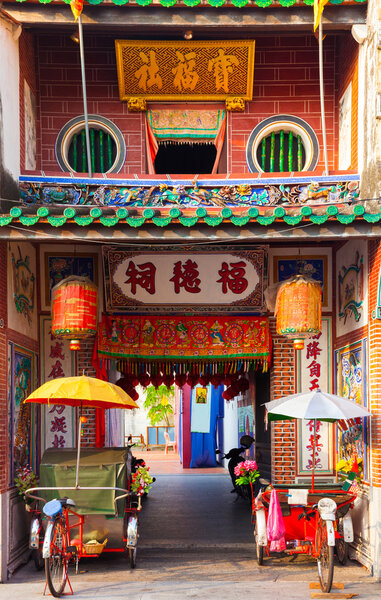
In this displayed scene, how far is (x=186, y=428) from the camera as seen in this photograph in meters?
22.2

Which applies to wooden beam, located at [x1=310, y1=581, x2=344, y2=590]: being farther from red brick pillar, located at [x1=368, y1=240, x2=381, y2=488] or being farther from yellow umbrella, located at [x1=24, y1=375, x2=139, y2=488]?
yellow umbrella, located at [x1=24, y1=375, x2=139, y2=488]

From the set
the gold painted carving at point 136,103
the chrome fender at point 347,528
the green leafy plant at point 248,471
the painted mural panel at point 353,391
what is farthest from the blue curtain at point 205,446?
the chrome fender at point 347,528

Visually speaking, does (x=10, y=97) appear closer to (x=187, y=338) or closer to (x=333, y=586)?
(x=187, y=338)

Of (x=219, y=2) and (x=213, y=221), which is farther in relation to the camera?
(x=219, y=2)

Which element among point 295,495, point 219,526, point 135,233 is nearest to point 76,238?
point 135,233

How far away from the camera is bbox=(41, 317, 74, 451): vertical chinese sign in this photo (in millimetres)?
10273

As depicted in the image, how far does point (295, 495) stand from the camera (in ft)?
28.2

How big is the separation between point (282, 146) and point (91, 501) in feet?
18.7

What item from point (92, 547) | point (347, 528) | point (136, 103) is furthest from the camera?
point (136, 103)

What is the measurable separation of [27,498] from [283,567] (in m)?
3.32

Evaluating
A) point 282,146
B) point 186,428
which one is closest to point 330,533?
point 282,146

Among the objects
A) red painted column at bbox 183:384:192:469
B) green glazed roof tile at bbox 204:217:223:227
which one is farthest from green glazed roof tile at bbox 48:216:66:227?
red painted column at bbox 183:384:192:469

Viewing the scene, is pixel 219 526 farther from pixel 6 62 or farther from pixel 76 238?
pixel 6 62

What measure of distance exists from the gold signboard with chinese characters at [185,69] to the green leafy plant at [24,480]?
542 centimetres
